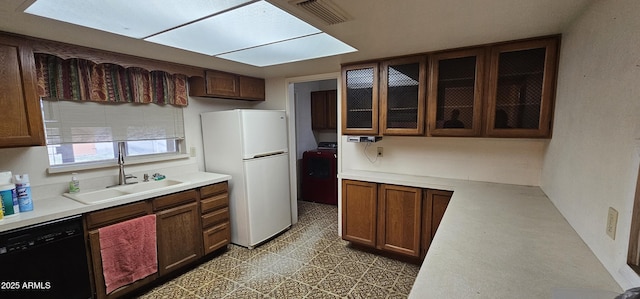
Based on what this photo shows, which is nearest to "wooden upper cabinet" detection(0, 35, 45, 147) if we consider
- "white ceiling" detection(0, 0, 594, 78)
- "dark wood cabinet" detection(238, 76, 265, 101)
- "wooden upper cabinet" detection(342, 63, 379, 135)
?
"white ceiling" detection(0, 0, 594, 78)

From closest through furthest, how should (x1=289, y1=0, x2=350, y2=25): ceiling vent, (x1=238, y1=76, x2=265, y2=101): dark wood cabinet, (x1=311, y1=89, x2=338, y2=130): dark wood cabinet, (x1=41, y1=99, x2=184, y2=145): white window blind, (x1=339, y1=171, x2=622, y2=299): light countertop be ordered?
(x1=339, y1=171, x2=622, y2=299): light countertop < (x1=289, y1=0, x2=350, y2=25): ceiling vent < (x1=41, y1=99, x2=184, y2=145): white window blind < (x1=238, y1=76, x2=265, y2=101): dark wood cabinet < (x1=311, y1=89, x2=338, y2=130): dark wood cabinet

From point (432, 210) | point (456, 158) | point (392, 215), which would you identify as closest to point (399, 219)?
point (392, 215)

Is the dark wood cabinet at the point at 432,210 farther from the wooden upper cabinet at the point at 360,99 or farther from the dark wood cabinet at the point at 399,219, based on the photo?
the wooden upper cabinet at the point at 360,99

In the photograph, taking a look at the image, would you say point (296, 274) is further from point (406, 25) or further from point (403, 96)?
point (406, 25)

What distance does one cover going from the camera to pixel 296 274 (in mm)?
2449

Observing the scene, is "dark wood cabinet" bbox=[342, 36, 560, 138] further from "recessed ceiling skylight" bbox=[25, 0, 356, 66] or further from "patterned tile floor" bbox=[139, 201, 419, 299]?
"patterned tile floor" bbox=[139, 201, 419, 299]

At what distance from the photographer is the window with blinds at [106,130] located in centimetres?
214

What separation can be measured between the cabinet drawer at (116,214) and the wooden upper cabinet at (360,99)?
1990 mm

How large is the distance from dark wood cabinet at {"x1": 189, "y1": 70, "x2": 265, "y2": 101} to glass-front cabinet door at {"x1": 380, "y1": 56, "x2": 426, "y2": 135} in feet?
5.72

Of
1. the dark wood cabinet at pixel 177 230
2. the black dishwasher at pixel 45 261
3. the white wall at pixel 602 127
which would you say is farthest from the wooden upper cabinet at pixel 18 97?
the white wall at pixel 602 127

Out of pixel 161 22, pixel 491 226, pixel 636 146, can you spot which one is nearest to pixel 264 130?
pixel 161 22

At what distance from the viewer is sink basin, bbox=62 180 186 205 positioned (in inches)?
79.2

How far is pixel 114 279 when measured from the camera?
1.99 m

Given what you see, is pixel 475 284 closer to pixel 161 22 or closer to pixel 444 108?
pixel 444 108
